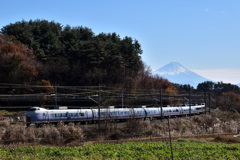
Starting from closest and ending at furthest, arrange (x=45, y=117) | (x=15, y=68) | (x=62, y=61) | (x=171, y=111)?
(x=45, y=117), (x=171, y=111), (x=15, y=68), (x=62, y=61)

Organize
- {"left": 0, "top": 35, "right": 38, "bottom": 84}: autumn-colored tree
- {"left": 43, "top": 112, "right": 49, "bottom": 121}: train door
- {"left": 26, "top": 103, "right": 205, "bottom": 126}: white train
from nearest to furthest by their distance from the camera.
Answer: {"left": 26, "top": 103, "right": 205, "bottom": 126}: white train, {"left": 43, "top": 112, "right": 49, "bottom": 121}: train door, {"left": 0, "top": 35, "right": 38, "bottom": 84}: autumn-colored tree

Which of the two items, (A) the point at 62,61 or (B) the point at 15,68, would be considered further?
(A) the point at 62,61

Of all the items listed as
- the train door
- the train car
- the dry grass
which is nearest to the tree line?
the train car

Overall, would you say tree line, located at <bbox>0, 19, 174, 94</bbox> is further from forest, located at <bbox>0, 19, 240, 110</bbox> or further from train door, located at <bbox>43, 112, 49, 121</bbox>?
train door, located at <bbox>43, 112, 49, 121</bbox>

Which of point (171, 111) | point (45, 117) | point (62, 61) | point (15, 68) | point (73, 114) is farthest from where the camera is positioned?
point (62, 61)

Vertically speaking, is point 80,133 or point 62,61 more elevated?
point 62,61

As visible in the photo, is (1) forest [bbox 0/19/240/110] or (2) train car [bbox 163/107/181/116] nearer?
(2) train car [bbox 163/107/181/116]

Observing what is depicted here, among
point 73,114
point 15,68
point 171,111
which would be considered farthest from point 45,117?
point 171,111

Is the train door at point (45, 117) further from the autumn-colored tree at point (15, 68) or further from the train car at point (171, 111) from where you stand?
the train car at point (171, 111)

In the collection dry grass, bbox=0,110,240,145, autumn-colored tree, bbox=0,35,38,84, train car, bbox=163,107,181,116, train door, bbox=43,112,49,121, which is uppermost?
autumn-colored tree, bbox=0,35,38,84

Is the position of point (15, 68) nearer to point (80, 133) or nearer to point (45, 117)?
point (45, 117)

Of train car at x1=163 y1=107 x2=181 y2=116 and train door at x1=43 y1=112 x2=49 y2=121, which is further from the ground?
train door at x1=43 y1=112 x2=49 y2=121

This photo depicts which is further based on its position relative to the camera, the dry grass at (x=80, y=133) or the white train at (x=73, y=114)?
the white train at (x=73, y=114)

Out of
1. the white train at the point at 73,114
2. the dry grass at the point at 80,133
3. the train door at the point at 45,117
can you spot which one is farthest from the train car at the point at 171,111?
the train door at the point at 45,117
